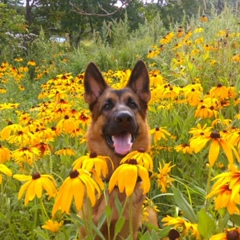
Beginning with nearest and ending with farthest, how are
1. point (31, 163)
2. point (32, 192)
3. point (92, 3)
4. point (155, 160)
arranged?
1. point (32, 192)
2. point (31, 163)
3. point (155, 160)
4. point (92, 3)

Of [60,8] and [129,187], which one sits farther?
[60,8]

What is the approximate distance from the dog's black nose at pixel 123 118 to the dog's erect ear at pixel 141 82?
0.48 m

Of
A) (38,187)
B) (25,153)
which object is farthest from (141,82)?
(38,187)

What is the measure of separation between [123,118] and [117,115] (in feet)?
0.16

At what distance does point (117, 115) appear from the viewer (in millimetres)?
2514

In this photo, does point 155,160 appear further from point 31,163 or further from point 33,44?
point 33,44

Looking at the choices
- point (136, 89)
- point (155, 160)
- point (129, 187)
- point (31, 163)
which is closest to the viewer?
point (129, 187)

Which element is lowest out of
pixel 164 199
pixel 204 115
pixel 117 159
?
pixel 164 199

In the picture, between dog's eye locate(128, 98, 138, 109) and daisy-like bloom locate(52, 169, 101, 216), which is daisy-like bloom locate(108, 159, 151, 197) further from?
dog's eye locate(128, 98, 138, 109)

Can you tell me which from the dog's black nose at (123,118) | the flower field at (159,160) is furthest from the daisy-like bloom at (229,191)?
the dog's black nose at (123,118)

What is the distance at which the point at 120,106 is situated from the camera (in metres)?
2.73

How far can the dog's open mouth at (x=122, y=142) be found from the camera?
2.58 m

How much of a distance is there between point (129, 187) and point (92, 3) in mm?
20011

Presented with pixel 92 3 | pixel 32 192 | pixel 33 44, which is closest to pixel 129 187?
pixel 32 192
